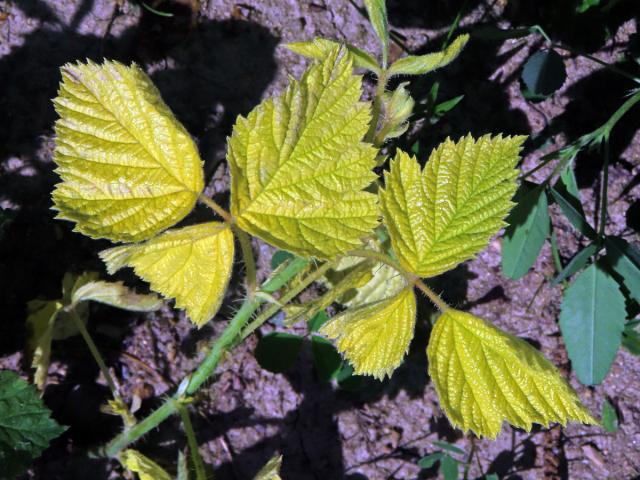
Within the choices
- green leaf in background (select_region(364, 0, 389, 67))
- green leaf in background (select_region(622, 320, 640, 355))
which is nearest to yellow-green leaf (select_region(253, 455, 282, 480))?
green leaf in background (select_region(364, 0, 389, 67))

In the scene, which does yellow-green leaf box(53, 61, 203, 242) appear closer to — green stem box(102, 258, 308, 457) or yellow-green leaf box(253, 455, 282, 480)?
green stem box(102, 258, 308, 457)

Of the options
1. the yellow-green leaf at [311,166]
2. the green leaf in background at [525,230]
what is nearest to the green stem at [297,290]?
the yellow-green leaf at [311,166]

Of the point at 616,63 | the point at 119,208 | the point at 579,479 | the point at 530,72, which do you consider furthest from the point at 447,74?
the point at 579,479

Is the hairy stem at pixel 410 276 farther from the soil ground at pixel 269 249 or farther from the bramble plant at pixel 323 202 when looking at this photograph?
the soil ground at pixel 269 249

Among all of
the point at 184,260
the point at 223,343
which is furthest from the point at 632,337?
the point at 184,260

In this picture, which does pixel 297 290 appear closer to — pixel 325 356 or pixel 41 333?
pixel 325 356

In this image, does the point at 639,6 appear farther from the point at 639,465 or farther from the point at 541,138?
the point at 639,465
